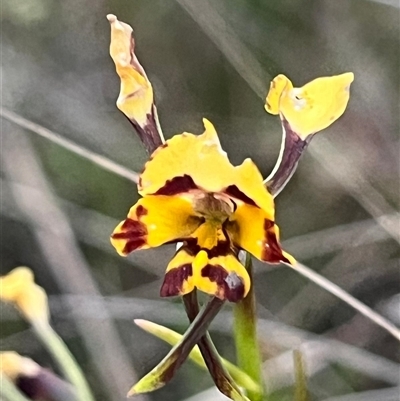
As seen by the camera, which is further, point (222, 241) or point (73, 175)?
point (73, 175)

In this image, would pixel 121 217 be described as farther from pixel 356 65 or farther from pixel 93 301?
pixel 356 65

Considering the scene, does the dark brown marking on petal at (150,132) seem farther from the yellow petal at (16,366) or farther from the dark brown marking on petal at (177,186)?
the yellow petal at (16,366)

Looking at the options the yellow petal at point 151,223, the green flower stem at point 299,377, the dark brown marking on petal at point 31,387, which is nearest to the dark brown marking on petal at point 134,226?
the yellow petal at point 151,223

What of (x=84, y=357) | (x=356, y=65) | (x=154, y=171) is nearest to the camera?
(x=154, y=171)

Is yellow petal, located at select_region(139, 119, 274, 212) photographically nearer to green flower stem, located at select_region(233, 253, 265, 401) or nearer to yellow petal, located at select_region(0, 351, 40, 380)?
green flower stem, located at select_region(233, 253, 265, 401)

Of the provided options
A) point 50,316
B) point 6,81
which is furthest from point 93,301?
point 6,81
